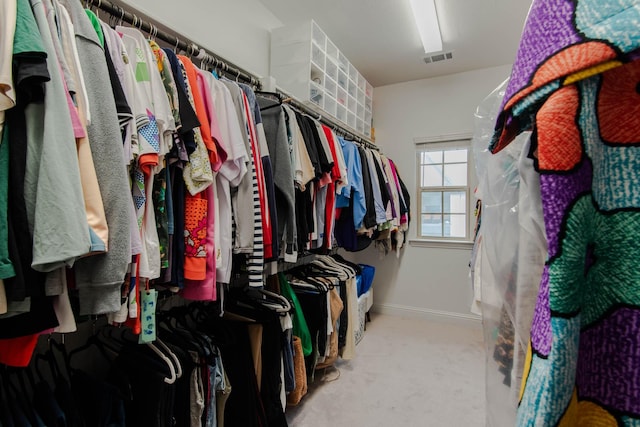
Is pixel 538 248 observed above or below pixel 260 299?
above

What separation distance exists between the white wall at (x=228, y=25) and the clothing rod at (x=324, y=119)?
367 millimetres

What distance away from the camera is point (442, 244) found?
139 inches

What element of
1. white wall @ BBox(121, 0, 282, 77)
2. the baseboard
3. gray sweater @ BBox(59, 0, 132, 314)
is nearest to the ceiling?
white wall @ BBox(121, 0, 282, 77)

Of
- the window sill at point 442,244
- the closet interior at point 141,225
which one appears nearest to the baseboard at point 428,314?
the window sill at point 442,244

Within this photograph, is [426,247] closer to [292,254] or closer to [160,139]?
[292,254]

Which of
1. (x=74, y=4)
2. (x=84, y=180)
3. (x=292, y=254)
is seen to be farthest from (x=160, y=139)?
(x=292, y=254)

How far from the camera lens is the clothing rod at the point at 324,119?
6.35 feet

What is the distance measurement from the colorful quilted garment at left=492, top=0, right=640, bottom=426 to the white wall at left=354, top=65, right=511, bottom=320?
3280 mm

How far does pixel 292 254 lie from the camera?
5.01 ft

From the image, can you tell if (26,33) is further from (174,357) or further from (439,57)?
(439,57)

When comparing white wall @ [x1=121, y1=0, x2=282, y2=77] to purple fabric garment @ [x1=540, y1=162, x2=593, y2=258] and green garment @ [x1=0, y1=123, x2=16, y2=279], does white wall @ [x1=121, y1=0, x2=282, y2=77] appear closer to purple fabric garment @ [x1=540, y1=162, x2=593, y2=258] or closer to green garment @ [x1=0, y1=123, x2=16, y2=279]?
green garment @ [x1=0, y1=123, x2=16, y2=279]

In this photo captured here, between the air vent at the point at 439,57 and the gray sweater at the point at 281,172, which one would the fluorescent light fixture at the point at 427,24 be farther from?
the gray sweater at the point at 281,172

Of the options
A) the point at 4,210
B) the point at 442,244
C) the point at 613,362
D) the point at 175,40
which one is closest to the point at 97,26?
the point at 175,40

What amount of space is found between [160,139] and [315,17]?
2.06 metres
